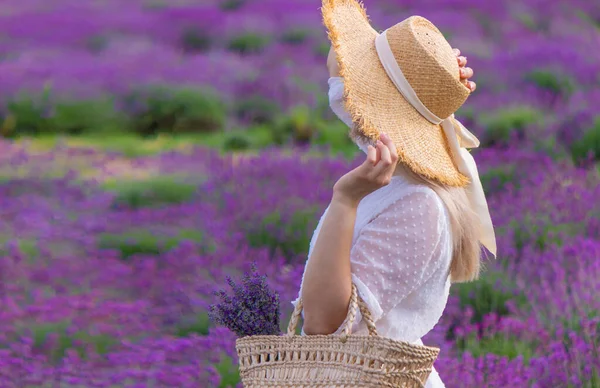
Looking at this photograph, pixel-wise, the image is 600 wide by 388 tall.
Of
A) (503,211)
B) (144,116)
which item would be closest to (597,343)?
(503,211)

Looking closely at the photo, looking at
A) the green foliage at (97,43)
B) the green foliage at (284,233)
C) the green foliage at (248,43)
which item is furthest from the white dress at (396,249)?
the green foliage at (97,43)

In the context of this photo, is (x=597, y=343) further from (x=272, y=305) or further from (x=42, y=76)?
(x=42, y=76)

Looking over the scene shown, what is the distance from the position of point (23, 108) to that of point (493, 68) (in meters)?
5.02

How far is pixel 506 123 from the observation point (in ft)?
25.1

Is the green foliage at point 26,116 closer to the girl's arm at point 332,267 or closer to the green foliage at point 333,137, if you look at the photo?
the green foliage at point 333,137

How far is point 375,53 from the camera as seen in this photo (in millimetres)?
1848

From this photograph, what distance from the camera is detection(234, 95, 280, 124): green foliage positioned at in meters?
9.41

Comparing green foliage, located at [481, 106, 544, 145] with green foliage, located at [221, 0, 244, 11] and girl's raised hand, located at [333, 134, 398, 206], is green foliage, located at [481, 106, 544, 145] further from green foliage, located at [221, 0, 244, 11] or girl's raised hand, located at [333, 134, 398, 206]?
green foliage, located at [221, 0, 244, 11]

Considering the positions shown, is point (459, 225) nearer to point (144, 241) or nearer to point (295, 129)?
point (144, 241)

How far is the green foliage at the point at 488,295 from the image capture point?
4.13m

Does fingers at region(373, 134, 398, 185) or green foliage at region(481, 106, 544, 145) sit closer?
fingers at region(373, 134, 398, 185)

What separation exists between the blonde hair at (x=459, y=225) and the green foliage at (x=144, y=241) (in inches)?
122

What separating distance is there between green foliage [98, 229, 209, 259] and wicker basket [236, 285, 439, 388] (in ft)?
10.6

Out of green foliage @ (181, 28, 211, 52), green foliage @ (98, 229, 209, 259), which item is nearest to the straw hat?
green foliage @ (98, 229, 209, 259)
